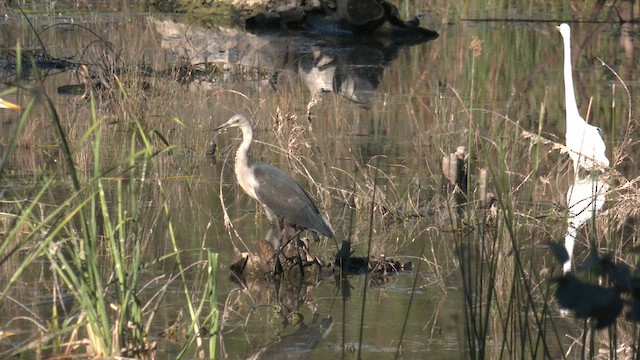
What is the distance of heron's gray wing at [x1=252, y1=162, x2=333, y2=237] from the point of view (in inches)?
240

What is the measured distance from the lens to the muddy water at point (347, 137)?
5363mm

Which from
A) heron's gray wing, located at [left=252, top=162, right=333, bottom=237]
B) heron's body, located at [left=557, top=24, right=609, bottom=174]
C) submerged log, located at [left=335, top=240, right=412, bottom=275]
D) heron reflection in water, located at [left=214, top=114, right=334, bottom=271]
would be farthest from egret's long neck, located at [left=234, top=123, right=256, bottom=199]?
heron's body, located at [left=557, top=24, right=609, bottom=174]

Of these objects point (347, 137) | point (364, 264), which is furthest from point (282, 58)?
point (364, 264)

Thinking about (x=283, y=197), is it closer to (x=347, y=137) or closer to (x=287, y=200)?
(x=287, y=200)

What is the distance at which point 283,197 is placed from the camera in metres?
6.18

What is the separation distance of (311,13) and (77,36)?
189 inches

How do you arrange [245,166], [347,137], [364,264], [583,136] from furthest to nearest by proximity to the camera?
[347,137], [583,136], [245,166], [364,264]

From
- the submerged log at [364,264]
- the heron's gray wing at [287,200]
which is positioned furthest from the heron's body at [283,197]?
the submerged log at [364,264]

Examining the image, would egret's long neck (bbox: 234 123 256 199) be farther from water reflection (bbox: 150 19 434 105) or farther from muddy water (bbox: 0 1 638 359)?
water reflection (bbox: 150 19 434 105)

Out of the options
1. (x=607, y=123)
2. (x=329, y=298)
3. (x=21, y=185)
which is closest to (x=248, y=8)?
(x=607, y=123)

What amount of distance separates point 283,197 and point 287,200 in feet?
0.09

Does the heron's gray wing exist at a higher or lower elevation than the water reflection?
higher

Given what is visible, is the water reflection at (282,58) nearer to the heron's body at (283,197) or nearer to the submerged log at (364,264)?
the heron's body at (283,197)

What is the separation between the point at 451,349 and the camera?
5000 millimetres
